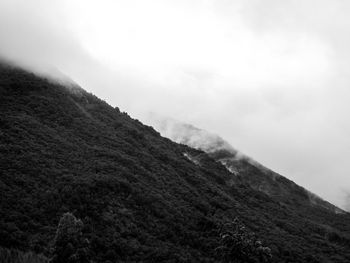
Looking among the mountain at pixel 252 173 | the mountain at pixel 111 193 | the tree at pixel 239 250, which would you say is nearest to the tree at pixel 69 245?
the mountain at pixel 111 193

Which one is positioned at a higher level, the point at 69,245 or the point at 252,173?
the point at 252,173

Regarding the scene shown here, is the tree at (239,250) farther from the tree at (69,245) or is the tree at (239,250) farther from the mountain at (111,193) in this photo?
the tree at (69,245)

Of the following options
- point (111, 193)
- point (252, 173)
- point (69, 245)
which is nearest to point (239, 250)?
point (111, 193)

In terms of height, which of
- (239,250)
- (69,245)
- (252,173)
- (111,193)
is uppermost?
(252,173)

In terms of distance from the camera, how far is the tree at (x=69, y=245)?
1206 inches

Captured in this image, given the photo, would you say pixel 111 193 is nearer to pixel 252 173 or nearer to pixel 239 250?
pixel 239 250

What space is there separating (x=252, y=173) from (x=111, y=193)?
79.1 meters

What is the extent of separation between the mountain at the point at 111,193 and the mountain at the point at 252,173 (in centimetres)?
1835

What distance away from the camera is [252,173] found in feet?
400

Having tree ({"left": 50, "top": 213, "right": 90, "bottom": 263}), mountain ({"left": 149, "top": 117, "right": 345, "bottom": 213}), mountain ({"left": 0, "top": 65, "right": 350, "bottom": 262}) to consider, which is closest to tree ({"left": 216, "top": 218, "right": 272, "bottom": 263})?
mountain ({"left": 0, "top": 65, "right": 350, "bottom": 262})

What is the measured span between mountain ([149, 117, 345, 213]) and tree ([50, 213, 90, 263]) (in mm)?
66254

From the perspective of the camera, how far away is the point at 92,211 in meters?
44.5

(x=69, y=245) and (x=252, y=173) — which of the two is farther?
(x=252, y=173)

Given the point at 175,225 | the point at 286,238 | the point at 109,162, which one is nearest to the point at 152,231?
the point at 175,225
